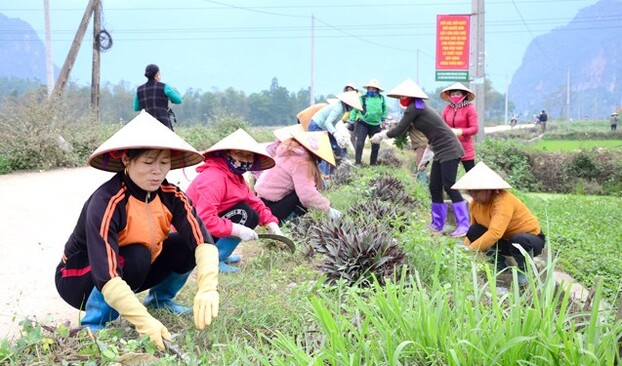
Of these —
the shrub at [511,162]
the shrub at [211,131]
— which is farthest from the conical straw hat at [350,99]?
the shrub at [211,131]

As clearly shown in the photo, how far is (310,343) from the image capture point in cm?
271

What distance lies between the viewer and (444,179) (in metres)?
6.64

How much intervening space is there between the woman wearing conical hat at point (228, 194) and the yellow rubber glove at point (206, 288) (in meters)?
1.10

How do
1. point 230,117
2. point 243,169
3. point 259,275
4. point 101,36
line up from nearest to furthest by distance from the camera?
point 259,275, point 243,169, point 101,36, point 230,117

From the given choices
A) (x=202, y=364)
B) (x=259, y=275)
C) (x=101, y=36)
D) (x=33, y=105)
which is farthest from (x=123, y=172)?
(x=101, y=36)

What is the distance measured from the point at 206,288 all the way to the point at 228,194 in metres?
1.66

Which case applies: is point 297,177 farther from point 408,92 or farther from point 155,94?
point 155,94

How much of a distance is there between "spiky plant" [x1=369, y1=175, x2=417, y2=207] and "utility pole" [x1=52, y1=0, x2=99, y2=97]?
27.7ft

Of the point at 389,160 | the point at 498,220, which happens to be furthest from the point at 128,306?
the point at 389,160

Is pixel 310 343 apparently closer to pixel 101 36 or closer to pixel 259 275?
pixel 259 275

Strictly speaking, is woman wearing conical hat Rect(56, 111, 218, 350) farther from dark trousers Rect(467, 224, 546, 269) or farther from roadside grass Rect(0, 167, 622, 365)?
dark trousers Rect(467, 224, 546, 269)

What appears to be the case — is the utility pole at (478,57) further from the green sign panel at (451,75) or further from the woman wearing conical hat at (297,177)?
the woman wearing conical hat at (297,177)

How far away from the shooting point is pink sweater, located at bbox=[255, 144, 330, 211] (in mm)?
5395

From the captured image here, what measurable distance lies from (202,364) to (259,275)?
5.38 ft
